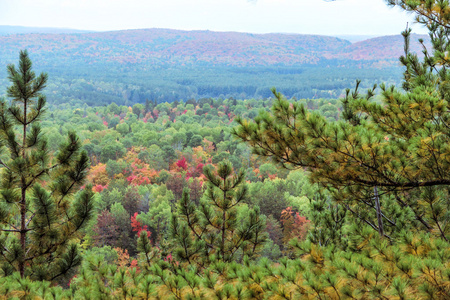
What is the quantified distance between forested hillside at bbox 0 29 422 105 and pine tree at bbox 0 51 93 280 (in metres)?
91.7

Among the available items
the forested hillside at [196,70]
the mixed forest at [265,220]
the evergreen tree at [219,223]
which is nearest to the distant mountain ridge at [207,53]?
the forested hillside at [196,70]

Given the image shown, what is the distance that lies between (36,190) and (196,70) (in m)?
163

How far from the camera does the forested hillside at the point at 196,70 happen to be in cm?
11012

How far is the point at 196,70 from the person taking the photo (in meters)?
164

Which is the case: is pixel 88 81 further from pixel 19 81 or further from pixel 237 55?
pixel 19 81

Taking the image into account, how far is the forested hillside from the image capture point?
11012 cm

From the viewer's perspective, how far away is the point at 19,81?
4.89 m

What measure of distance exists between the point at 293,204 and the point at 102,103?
78178mm

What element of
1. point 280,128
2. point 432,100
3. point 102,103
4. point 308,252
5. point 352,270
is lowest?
point 102,103

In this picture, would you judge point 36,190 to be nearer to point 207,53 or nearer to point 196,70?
point 196,70

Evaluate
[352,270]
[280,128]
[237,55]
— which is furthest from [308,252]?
[237,55]

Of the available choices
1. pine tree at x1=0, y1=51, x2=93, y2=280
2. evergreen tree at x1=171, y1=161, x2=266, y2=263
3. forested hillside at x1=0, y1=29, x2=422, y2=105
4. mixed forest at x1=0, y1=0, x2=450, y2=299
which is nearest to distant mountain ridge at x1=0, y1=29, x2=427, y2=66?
forested hillside at x1=0, y1=29, x2=422, y2=105

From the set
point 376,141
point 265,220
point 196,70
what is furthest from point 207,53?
point 376,141

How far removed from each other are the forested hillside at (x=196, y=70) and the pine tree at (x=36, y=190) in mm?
91725
